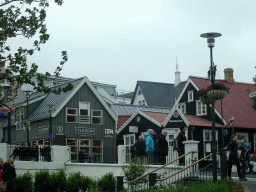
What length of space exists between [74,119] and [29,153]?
A: 2003 cm

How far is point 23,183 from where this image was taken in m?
21.4

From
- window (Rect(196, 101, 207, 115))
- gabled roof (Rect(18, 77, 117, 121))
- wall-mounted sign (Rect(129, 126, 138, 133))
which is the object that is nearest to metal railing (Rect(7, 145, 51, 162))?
wall-mounted sign (Rect(129, 126, 138, 133))

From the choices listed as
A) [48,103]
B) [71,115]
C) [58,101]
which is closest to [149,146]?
[71,115]

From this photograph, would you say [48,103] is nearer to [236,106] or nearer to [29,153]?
[236,106]

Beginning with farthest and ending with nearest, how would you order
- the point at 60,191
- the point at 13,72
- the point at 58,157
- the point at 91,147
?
the point at 91,147 < the point at 58,157 < the point at 60,191 < the point at 13,72

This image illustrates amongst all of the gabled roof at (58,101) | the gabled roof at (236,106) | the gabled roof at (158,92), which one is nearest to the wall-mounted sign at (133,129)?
the gabled roof at (58,101)

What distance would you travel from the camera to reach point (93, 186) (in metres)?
20.1

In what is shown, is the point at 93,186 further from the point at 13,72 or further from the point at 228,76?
the point at 228,76

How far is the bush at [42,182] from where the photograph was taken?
71.1 ft

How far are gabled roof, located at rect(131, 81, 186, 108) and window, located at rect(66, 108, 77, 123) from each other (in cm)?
2105

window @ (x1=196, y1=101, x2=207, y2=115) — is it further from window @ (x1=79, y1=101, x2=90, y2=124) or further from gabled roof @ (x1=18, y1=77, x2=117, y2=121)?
window @ (x1=79, y1=101, x2=90, y2=124)

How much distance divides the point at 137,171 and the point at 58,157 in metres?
6.45

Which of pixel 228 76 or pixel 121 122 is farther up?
pixel 228 76

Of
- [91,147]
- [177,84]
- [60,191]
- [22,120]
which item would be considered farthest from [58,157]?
[177,84]
